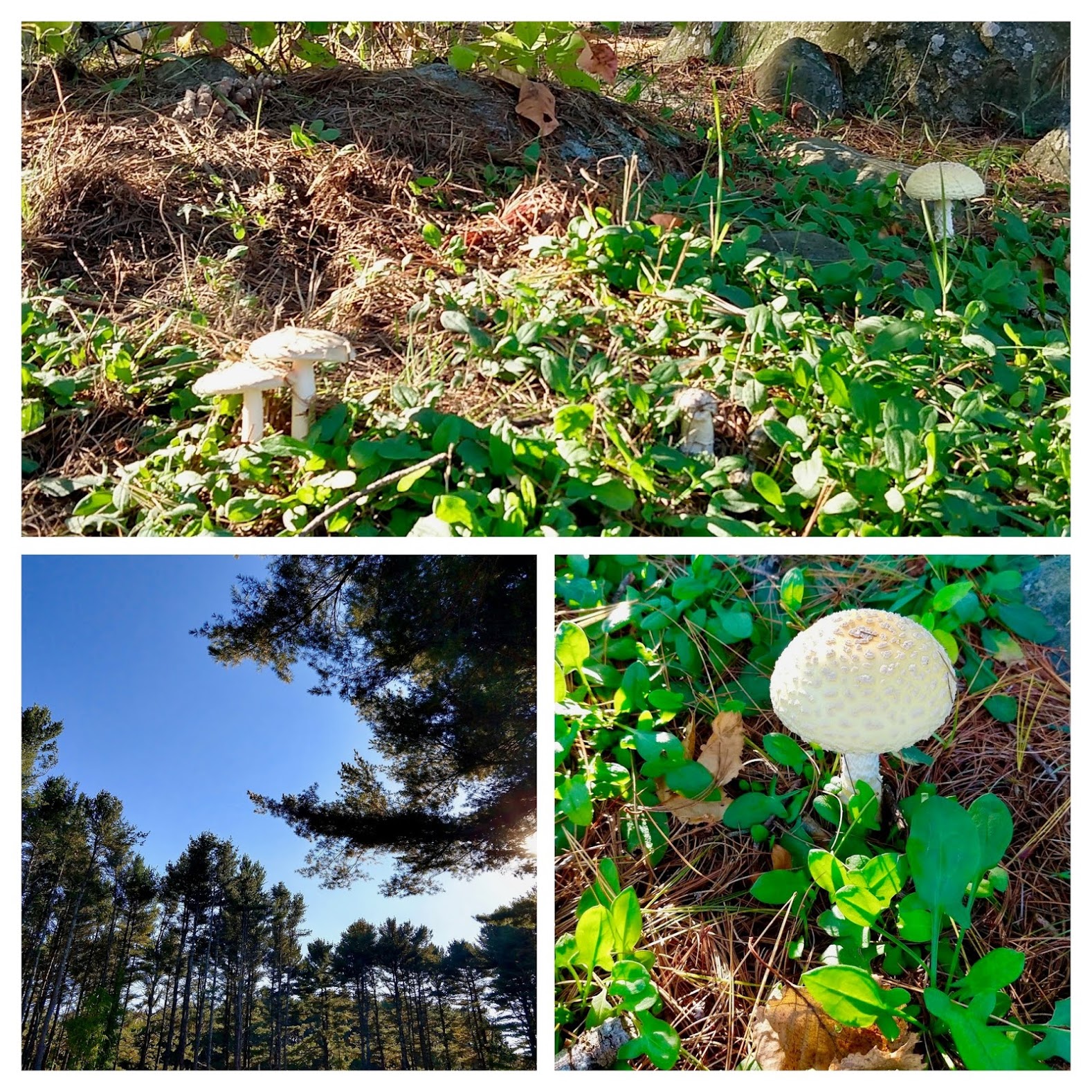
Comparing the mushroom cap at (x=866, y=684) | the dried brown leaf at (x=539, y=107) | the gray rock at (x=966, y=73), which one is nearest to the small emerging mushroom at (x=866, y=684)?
the mushroom cap at (x=866, y=684)

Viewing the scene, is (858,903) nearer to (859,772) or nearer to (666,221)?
(859,772)

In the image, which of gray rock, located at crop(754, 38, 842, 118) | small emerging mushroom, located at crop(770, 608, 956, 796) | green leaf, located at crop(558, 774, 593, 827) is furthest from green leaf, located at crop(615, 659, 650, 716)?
gray rock, located at crop(754, 38, 842, 118)

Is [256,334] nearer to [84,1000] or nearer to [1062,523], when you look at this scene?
[84,1000]

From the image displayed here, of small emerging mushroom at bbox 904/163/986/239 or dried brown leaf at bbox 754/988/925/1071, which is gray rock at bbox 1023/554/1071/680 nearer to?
dried brown leaf at bbox 754/988/925/1071

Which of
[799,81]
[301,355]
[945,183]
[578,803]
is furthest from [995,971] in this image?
[799,81]

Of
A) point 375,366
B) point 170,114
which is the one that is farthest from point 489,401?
point 170,114

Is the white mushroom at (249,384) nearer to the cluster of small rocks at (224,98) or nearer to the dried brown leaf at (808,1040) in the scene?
the cluster of small rocks at (224,98)
